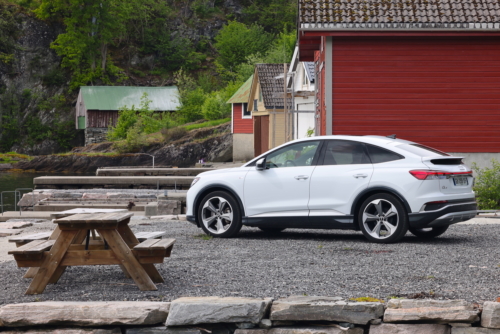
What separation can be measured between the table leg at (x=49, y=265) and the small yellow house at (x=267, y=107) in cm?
3746

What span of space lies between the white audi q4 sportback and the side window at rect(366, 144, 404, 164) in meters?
0.01

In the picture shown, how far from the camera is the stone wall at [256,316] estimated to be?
5855 millimetres

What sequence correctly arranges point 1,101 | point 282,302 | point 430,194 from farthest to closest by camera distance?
point 1,101
point 430,194
point 282,302

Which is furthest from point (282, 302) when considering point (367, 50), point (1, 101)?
point (1, 101)

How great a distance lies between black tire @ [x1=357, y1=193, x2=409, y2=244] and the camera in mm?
10180

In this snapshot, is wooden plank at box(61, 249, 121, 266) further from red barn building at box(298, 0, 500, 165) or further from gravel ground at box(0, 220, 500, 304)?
red barn building at box(298, 0, 500, 165)

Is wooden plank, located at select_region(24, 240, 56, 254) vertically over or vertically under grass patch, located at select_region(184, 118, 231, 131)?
under

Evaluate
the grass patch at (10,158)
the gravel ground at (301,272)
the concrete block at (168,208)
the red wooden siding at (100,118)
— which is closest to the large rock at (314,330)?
the gravel ground at (301,272)

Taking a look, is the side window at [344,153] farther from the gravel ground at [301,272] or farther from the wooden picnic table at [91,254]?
the wooden picnic table at [91,254]

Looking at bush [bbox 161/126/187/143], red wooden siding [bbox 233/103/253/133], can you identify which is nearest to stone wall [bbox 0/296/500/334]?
red wooden siding [bbox 233/103/253/133]

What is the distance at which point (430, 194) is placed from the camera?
1012cm

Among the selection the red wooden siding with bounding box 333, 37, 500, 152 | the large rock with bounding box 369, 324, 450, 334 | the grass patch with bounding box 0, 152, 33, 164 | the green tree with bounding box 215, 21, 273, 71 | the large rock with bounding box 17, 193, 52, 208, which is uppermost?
the green tree with bounding box 215, 21, 273, 71

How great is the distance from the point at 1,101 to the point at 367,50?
245 ft

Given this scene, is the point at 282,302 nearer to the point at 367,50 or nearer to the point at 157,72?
the point at 367,50
